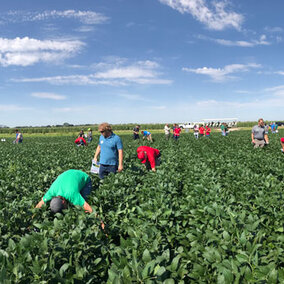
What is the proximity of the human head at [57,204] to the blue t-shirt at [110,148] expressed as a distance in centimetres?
257

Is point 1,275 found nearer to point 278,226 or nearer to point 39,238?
point 39,238

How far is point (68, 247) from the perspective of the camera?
9.01 feet

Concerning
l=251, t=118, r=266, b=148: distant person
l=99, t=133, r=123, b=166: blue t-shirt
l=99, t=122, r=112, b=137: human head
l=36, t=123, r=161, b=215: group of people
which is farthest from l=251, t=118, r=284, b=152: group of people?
l=99, t=122, r=112, b=137: human head

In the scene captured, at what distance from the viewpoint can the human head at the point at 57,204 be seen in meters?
4.04

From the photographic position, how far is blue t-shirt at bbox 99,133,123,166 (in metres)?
6.51

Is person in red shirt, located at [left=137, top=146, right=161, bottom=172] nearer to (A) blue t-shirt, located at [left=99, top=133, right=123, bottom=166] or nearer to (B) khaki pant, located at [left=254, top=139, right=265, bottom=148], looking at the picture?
(A) blue t-shirt, located at [left=99, top=133, right=123, bottom=166]

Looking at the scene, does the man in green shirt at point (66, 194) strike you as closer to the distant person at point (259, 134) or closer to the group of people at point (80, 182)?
the group of people at point (80, 182)

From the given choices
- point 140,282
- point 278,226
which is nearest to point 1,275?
point 140,282

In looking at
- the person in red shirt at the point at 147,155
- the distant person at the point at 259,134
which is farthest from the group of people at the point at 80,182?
the distant person at the point at 259,134

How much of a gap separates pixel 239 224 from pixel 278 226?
1241 millimetres

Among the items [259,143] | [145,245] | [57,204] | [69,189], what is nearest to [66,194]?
[69,189]

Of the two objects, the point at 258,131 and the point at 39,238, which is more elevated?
the point at 258,131

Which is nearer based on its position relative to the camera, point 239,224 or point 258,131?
point 239,224

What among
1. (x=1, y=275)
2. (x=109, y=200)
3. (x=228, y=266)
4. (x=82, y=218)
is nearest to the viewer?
(x=1, y=275)
